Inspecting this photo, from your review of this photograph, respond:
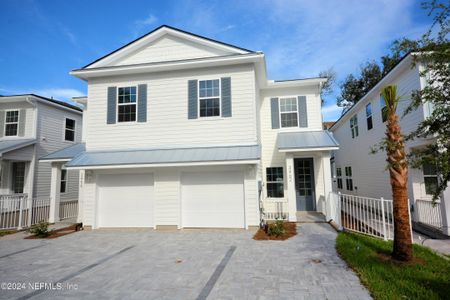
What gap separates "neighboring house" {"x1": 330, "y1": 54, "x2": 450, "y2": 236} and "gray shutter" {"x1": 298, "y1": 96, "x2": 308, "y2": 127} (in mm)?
3305

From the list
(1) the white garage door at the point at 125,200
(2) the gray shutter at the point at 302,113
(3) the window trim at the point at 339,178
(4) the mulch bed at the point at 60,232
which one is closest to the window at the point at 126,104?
(1) the white garage door at the point at 125,200

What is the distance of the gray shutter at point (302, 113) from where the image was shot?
12.0m

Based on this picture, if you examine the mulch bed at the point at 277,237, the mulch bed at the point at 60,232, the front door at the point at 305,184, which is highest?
the front door at the point at 305,184

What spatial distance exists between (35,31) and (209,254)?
14.3 meters

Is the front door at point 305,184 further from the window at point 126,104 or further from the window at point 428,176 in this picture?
the window at point 126,104

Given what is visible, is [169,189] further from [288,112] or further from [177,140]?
[288,112]

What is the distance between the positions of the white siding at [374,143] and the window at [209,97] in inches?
268

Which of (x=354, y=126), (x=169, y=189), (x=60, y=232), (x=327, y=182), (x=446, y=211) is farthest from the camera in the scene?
(x=354, y=126)

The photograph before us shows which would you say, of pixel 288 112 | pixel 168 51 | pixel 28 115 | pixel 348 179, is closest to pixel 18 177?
pixel 28 115

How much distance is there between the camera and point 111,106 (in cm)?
1070

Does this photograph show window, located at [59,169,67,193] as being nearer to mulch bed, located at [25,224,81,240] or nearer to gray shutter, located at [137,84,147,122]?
mulch bed, located at [25,224,81,240]

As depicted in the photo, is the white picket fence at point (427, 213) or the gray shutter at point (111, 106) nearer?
the white picket fence at point (427, 213)

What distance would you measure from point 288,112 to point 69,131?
49.6 ft

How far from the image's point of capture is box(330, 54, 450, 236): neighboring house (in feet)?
29.8
